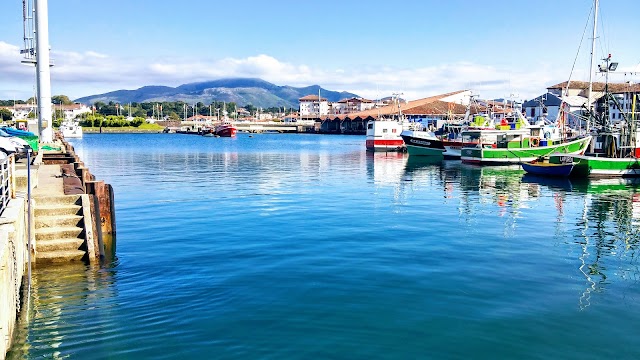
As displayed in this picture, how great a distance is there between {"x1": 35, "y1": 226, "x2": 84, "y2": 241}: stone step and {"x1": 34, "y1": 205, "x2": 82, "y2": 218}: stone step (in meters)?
0.38

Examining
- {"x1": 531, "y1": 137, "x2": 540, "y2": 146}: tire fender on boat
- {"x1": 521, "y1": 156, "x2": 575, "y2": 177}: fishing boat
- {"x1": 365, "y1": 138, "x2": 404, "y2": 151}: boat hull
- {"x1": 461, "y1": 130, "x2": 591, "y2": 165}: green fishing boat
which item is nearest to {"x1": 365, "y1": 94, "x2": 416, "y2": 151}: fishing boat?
{"x1": 365, "y1": 138, "x2": 404, "y2": 151}: boat hull

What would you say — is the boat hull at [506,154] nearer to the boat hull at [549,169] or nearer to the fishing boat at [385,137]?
the boat hull at [549,169]

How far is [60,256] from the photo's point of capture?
12.6 metres

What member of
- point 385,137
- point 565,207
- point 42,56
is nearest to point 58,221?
point 565,207

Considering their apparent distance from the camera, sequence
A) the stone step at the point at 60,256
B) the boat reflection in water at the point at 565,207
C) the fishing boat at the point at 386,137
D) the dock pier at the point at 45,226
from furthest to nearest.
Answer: the fishing boat at the point at 386,137 → the boat reflection in water at the point at 565,207 → the stone step at the point at 60,256 → the dock pier at the point at 45,226

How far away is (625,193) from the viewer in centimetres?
3019

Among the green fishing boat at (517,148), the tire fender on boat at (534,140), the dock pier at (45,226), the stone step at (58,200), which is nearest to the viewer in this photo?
the dock pier at (45,226)

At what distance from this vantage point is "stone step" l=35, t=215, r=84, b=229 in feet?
41.3

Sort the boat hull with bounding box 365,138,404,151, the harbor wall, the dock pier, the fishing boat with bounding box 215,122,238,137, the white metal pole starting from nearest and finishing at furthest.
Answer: the harbor wall
the dock pier
the white metal pole
the boat hull with bounding box 365,138,404,151
the fishing boat with bounding box 215,122,238,137

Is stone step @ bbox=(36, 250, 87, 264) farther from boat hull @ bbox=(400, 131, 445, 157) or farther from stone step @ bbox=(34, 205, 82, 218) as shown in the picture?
boat hull @ bbox=(400, 131, 445, 157)

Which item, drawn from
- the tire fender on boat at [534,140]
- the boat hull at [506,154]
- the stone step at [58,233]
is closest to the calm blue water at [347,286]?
the stone step at [58,233]

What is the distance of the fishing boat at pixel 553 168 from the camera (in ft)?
119

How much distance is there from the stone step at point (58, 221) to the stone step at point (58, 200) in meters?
0.40

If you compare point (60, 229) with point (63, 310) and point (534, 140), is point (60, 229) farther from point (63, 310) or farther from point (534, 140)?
point (534, 140)
